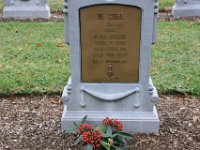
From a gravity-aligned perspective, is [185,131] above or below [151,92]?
below

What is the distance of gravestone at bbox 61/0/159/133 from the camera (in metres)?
3.82

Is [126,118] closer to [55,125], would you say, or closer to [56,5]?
[55,125]

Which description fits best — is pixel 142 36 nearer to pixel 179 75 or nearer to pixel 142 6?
pixel 142 6

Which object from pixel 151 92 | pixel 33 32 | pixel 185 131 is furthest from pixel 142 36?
pixel 33 32

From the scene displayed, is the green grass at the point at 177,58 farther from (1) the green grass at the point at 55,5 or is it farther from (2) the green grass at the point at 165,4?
(1) the green grass at the point at 55,5

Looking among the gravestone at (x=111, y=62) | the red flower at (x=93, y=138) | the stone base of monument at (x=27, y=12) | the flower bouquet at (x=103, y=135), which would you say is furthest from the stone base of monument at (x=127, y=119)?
the stone base of monument at (x=27, y=12)

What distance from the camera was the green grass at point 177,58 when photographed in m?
5.52

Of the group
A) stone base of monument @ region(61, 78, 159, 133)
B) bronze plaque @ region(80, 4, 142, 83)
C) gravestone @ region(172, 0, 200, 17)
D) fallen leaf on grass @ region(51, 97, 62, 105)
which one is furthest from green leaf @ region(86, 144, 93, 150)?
gravestone @ region(172, 0, 200, 17)

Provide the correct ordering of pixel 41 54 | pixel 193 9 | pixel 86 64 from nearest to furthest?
pixel 86 64, pixel 41 54, pixel 193 9

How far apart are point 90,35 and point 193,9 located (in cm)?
694

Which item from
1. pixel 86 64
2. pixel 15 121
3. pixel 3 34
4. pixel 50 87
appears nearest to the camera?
pixel 86 64

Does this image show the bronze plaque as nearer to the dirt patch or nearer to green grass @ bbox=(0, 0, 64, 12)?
the dirt patch

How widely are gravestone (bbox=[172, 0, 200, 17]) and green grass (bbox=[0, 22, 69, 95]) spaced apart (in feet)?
10.2

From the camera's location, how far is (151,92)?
13.4 ft
